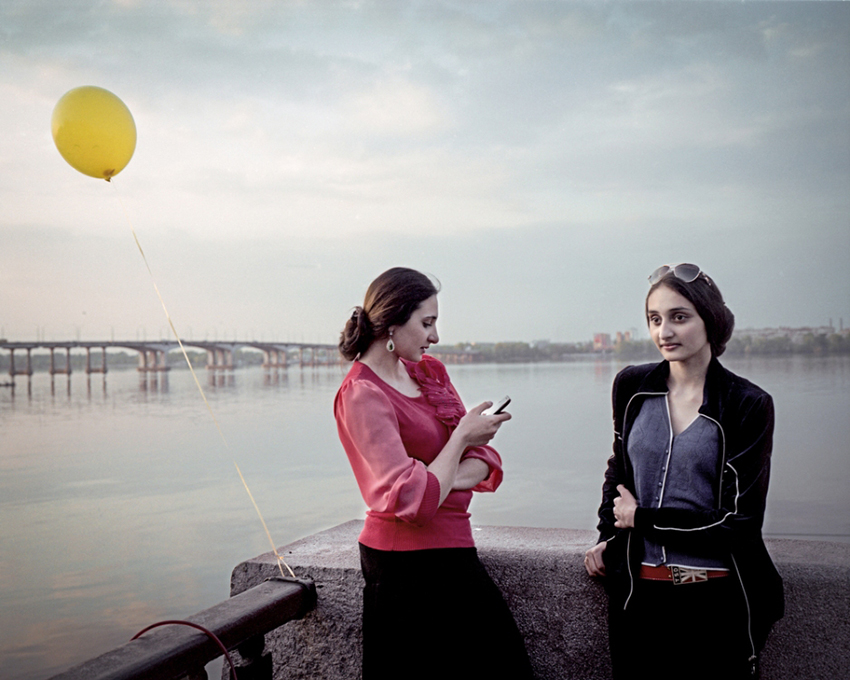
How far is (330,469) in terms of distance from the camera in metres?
19.4

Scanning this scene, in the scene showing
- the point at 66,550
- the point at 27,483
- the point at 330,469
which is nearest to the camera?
the point at 66,550

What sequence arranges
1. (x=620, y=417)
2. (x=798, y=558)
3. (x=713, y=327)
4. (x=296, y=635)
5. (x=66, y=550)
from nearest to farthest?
(x=713, y=327)
(x=620, y=417)
(x=798, y=558)
(x=296, y=635)
(x=66, y=550)

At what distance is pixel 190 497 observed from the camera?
17.6m

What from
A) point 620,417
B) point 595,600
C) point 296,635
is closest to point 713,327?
point 620,417

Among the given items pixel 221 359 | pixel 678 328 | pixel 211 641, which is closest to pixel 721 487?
pixel 678 328

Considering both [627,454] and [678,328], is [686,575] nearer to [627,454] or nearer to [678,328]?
[627,454]

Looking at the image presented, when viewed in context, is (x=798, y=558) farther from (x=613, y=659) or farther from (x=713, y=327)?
(x=713, y=327)

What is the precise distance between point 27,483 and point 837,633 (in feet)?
74.4

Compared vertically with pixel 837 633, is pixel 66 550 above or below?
below

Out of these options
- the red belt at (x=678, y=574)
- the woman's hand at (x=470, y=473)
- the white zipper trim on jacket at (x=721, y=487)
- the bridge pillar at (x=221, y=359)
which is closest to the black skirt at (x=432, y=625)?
the woman's hand at (x=470, y=473)

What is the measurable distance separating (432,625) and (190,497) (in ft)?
56.0

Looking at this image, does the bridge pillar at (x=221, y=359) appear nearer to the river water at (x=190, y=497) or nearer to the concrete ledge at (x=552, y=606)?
the river water at (x=190, y=497)

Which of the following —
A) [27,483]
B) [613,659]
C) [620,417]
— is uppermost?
[620,417]

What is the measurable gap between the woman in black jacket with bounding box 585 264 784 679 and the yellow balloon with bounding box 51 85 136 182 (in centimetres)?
217
